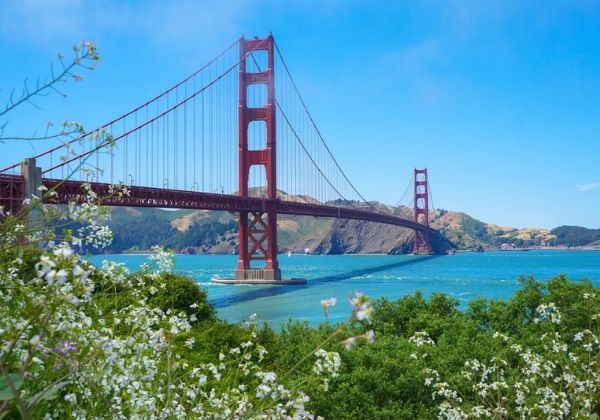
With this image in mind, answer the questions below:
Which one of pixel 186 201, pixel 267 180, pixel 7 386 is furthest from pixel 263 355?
pixel 267 180

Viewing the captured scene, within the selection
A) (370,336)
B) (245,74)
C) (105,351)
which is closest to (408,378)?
(105,351)

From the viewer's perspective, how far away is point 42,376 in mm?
3551

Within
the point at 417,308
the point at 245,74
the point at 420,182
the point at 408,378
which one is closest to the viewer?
the point at 408,378

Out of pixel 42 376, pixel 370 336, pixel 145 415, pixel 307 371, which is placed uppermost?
pixel 370 336

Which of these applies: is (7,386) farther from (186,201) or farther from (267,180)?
(267,180)

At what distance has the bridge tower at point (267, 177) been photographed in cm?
6312

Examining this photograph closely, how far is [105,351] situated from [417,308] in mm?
13758

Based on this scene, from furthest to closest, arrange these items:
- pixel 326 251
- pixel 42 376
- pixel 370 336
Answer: pixel 326 251 < pixel 42 376 < pixel 370 336

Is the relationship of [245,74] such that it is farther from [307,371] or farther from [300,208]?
[307,371]

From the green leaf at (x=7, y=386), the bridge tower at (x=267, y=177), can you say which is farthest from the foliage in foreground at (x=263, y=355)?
the bridge tower at (x=267, y=177)

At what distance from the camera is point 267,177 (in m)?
64.7

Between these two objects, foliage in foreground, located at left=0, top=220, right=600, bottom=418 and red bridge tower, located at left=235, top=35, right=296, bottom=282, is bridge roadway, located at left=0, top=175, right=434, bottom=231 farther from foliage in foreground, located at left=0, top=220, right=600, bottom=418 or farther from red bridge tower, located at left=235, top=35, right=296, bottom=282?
foliage in foreground, located at left=0, top=220, right=600, bottom=418

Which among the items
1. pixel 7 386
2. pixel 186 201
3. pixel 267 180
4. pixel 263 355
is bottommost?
pixel 263 355

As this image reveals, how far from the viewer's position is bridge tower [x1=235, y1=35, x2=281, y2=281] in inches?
2485
